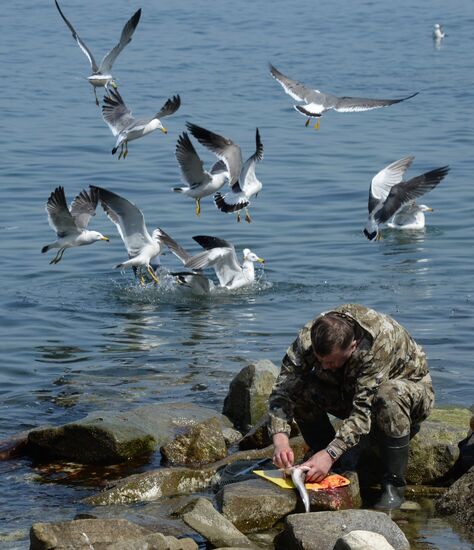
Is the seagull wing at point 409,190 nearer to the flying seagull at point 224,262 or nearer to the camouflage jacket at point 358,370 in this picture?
the flying seagull at point 224,262

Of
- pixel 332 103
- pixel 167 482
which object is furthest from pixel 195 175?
pixel 167 482

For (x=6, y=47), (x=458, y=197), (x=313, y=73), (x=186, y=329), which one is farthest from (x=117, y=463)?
(x=6, y=47)

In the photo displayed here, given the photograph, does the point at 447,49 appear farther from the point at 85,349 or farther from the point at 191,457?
the point at 191,457

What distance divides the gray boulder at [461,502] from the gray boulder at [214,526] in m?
1.04

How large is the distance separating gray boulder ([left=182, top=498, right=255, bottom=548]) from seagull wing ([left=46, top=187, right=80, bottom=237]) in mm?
6796

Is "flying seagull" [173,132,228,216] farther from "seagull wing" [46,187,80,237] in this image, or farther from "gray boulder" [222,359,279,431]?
"gray boulder" [222,359,279,431]

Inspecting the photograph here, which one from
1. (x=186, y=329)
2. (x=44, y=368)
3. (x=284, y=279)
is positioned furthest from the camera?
(x=284, y=279)

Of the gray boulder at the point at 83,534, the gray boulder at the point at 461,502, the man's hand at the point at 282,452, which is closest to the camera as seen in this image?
the gray boulder at the point at 83,534

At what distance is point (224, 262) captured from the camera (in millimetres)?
12570

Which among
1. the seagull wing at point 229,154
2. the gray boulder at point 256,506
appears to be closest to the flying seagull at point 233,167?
the seagull wing at point 229,154

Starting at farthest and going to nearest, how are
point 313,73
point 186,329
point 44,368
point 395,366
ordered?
point 313,73 → point 186,329 → point 44,368 → point 395,366

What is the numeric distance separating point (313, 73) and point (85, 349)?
54.8ft

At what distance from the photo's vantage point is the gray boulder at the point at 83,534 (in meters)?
4.96

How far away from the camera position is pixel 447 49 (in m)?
29.9
